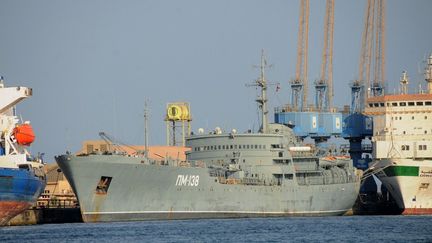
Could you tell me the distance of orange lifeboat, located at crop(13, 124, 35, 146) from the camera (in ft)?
294

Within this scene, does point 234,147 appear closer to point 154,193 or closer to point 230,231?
point 154,193

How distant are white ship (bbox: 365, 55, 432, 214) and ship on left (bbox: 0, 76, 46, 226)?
2855 centimetres

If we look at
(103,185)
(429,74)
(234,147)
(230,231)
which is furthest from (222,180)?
(429,74)

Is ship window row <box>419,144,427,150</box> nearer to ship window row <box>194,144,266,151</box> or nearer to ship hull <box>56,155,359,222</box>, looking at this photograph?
ship hull <box>56,155,359,222</box>

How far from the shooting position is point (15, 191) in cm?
8350

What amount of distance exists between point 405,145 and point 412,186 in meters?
4.90

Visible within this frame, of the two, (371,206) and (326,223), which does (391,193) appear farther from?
(326,223)

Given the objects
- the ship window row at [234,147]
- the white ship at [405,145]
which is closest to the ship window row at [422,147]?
the white ship at [405,145]

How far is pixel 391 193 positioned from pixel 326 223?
1823 cm

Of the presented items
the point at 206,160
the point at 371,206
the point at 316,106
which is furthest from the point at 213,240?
the point at 316,106

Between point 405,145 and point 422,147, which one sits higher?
point 405,145

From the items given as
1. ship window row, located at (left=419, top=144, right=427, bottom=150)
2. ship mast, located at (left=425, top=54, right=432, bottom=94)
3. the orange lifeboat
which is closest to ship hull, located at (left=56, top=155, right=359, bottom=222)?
the orange lifeboat

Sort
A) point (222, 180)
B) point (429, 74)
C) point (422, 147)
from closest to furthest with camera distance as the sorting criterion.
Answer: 1. point (222, 180)
2. point (422, 147)
3. point (429, 74)

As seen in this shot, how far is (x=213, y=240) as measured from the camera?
7112 cm
